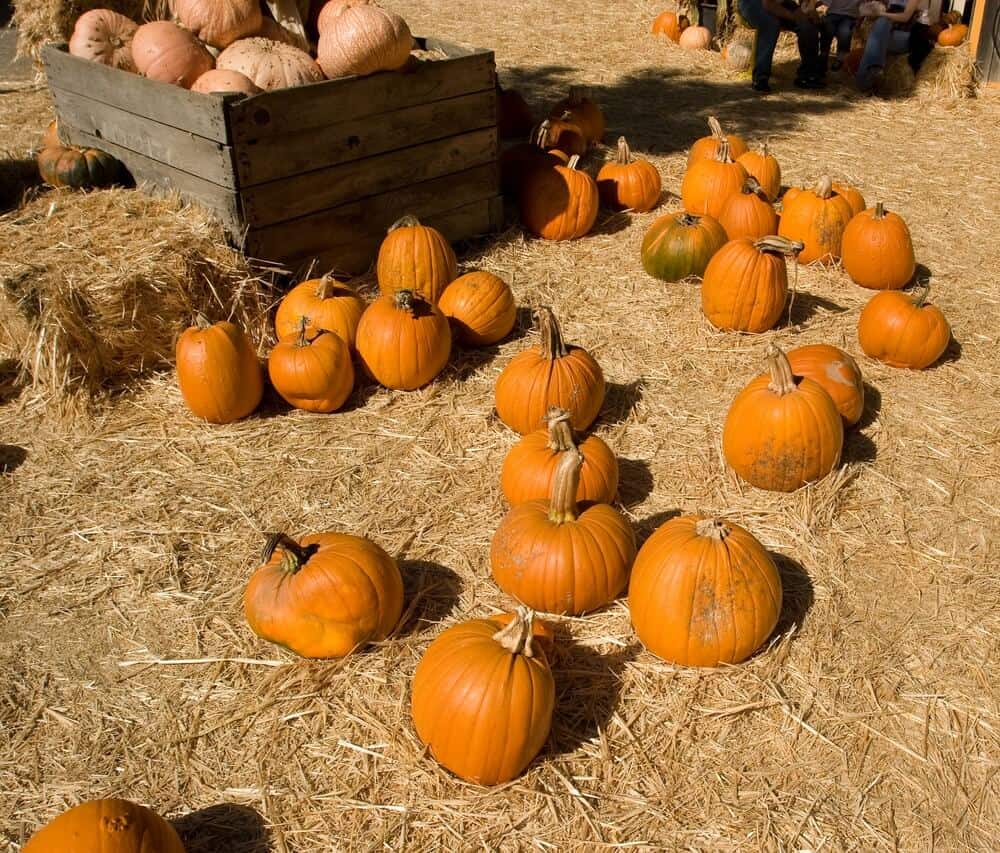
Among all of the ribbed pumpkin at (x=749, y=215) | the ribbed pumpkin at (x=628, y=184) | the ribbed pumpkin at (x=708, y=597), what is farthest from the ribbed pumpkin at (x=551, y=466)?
the ribbed pumpkin at (x=628, y=184)

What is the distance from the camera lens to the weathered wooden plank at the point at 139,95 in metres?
4.86

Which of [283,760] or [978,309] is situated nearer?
[283,760]

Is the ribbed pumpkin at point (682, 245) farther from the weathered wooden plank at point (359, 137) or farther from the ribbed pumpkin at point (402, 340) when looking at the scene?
the ribbed pumpkin at point (402, 340)

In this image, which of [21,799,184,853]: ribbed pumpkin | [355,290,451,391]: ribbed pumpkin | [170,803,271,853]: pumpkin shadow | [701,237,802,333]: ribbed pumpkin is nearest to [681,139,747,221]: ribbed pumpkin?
[701,237,802,333]: ribbed pumpkin

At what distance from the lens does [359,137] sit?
5.46 m

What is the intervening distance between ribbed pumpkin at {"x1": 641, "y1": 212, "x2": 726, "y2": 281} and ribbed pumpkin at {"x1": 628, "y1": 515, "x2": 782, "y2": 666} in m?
2.95

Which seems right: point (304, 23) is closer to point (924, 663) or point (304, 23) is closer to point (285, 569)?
point (285, 569)

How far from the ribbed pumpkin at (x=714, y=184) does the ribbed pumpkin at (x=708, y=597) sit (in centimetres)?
381

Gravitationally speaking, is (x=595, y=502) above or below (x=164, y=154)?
below

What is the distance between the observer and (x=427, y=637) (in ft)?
10.7

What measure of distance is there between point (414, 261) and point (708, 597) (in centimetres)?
284

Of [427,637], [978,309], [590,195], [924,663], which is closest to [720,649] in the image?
[924,663]

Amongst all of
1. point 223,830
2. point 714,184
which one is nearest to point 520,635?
point 223,830

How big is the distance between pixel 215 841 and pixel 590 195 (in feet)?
16.3
